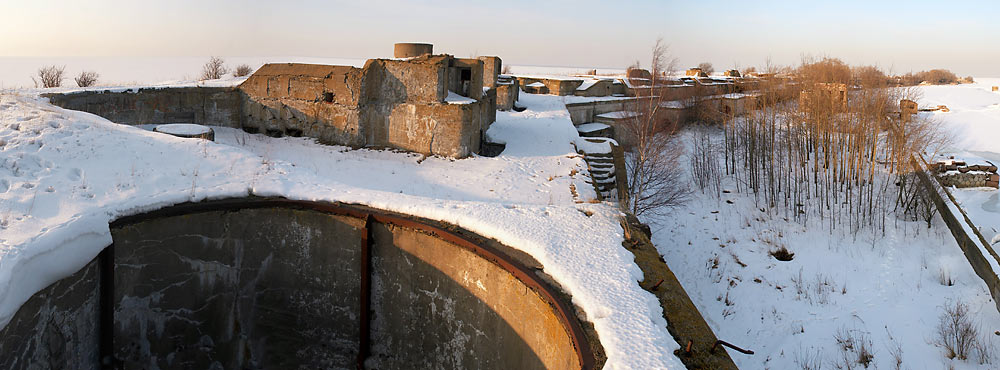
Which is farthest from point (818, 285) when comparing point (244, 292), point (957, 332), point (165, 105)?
point (165, 105)

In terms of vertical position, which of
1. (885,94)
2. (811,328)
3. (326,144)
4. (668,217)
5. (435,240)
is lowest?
(811,328)

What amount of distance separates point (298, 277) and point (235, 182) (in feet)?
5.12

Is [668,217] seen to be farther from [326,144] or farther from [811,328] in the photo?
[326,144]

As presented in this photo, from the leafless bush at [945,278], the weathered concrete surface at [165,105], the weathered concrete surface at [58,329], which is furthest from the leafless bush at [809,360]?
the weathered concrete surface at [165,105]

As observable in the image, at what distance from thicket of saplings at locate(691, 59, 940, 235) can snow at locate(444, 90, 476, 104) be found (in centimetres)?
924

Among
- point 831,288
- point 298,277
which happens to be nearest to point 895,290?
point 831,288

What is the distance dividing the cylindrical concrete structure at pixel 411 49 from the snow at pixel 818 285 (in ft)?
24.2

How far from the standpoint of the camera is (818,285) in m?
12.6

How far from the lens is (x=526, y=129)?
16.0 m

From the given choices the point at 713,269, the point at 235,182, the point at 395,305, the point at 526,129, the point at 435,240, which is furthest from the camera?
the point at 526,129

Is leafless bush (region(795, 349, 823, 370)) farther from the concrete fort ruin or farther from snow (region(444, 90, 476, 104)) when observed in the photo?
snow (region(444, 90, 476, 104))

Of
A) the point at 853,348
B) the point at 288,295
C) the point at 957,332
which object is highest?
the point at 288,295

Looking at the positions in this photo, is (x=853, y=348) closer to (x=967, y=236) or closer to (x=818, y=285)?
(x=818, y=285)

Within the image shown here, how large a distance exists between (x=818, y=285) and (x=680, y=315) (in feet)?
30.1
